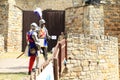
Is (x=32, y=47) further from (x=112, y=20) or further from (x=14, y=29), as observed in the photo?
(x=14, y=29)

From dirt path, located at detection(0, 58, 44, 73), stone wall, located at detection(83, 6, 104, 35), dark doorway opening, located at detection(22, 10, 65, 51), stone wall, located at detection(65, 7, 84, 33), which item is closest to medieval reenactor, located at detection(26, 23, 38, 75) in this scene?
dirt path, located at detection(0, 58, 44, 73)

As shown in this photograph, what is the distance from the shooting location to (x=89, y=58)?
1318 cm

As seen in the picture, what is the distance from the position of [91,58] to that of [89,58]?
8 cm

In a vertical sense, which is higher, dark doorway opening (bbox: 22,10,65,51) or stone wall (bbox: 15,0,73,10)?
stone wall (bbox: 15,0,73,10)

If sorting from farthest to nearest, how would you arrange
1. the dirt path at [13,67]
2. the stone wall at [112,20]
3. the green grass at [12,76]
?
the stone wall at [112,20] < the dirt path at [13,67] < the green grass at [12,76]

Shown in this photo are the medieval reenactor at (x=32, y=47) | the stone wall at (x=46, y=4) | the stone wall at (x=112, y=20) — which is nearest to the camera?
the medieval reenactor at (x=32, y=47)

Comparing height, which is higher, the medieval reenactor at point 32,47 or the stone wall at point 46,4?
the stone wall at point 46,4

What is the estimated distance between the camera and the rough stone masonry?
12.9 m

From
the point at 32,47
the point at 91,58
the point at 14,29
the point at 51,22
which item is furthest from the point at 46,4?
the point at 32,47

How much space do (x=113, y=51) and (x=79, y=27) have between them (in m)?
4.36

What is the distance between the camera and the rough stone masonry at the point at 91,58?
12.9 metres

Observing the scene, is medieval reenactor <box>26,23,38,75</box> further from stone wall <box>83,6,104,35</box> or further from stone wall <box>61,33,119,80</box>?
stone wall <box>83,6,104,35</box>

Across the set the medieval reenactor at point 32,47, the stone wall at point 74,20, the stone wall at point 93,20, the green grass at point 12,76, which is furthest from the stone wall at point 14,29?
the medieval reenactor at point 32,47

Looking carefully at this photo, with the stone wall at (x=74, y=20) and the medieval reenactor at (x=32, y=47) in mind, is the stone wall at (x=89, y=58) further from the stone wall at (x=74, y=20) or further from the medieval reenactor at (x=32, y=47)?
the stone wall at (x=74, y=20)
